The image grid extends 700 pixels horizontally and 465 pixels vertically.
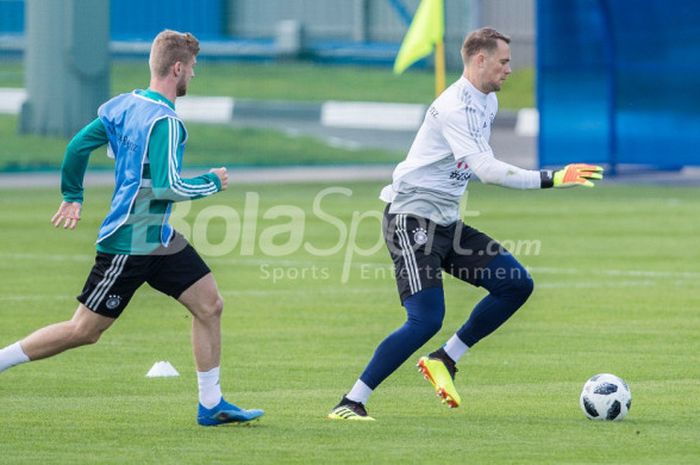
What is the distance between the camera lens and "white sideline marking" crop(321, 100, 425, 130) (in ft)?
128

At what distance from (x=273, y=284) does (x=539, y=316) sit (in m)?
3.36

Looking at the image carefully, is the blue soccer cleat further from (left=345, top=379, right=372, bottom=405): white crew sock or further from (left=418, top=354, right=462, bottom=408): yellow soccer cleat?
(left=418, top=354, right=462, bottom=408): yellow soccer cleat

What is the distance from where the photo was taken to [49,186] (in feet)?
92.1

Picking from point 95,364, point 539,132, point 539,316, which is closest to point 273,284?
point 539,316

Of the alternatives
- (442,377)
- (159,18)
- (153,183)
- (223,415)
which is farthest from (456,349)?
(159,18)

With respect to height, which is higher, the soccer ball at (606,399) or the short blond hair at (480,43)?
the short blond hair at (480,43)

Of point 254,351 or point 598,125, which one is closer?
point 254,351

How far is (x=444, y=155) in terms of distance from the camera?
9.45 meters

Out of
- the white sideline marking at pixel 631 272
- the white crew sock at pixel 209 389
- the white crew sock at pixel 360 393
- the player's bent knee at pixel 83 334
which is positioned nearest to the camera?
the player's bent knee at pixel 83 334

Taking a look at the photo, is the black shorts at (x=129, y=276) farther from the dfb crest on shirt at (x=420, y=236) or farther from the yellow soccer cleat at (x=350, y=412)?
the dfb crest on shirt at (x=420, y=236)

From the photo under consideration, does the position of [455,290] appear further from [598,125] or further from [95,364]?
[598,125]

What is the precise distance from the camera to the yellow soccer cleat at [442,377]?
941 centimetres

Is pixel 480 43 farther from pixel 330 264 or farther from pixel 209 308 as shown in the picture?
pixel 330 264
